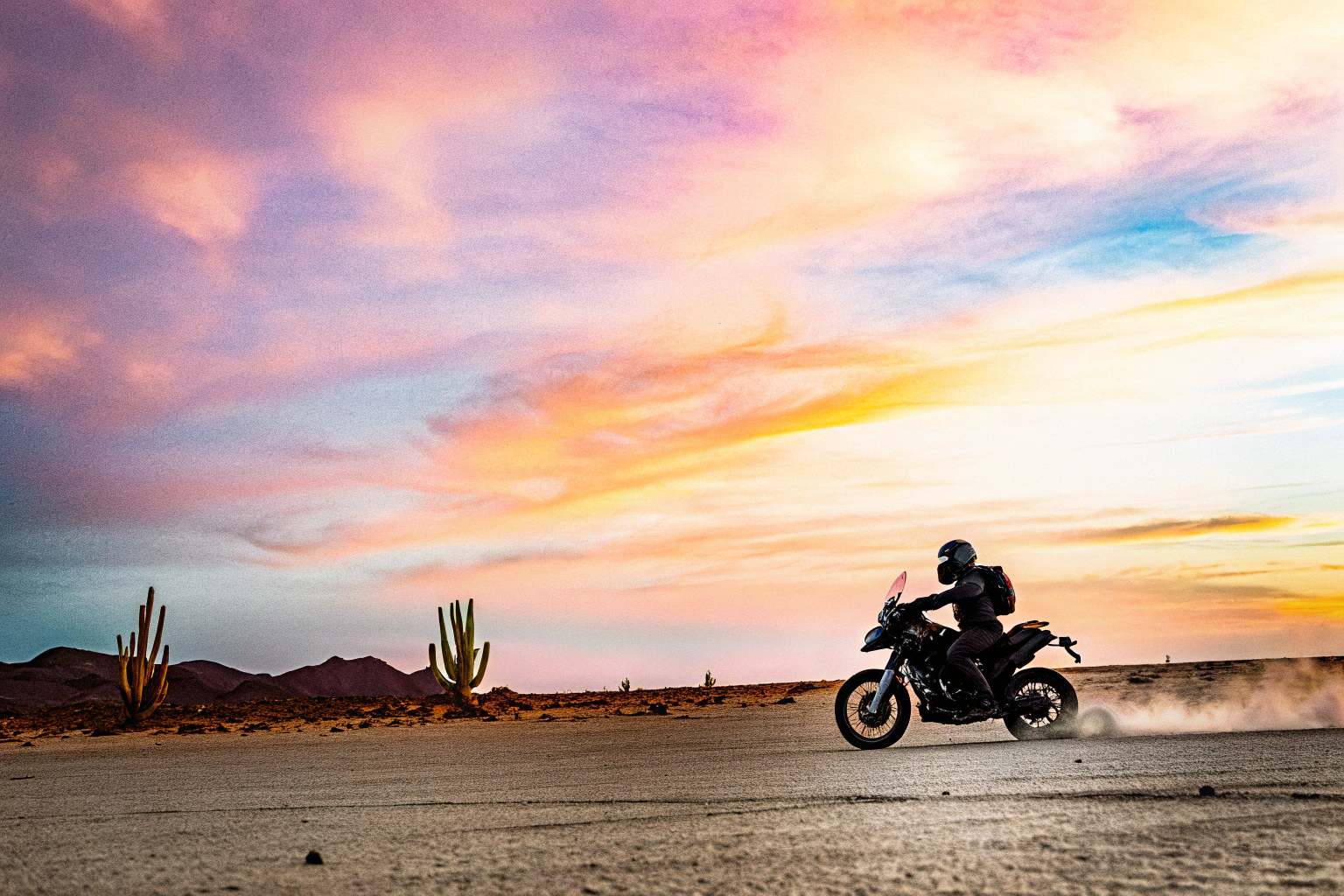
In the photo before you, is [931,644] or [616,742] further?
[616,742]

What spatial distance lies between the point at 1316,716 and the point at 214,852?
13.1 metres

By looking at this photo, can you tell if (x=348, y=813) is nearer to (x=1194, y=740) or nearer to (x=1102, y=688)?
(x=1194, y=740)

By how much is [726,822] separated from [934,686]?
23.2ft

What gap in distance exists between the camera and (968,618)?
494 inches

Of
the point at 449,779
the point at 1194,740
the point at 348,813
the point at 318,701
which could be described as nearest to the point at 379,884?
the point at 348,813

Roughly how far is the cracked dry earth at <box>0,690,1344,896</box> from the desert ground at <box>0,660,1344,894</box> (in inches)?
0.9

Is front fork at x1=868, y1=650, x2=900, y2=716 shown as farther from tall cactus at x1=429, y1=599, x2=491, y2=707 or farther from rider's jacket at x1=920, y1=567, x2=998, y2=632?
tall cactus at x1=429, y1=599, x2=491, y2=707

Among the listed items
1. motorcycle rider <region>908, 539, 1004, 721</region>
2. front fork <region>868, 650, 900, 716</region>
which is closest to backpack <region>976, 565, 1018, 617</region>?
motorcycle rider <region>908, 539, 1004, 721</region>

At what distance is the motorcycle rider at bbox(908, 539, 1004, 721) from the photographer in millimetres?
12148

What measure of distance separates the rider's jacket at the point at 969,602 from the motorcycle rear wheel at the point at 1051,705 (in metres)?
0.71

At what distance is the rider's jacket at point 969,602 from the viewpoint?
1250 cm

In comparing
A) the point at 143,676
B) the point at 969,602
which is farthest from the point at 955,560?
the point at 143,676

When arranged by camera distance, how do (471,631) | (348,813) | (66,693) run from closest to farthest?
(348,813), (471,631), (66,693)

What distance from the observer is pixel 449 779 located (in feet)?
30.7
